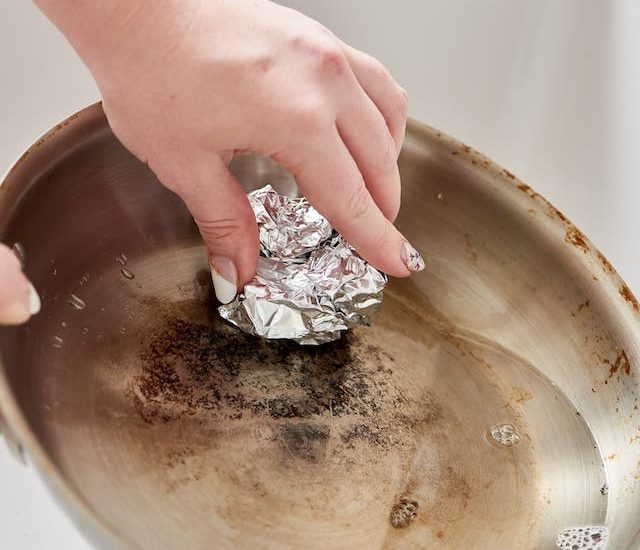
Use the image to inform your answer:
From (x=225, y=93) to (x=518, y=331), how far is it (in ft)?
1.19

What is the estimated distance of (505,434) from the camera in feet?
2.08

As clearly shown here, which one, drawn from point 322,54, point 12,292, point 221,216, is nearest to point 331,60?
point 322,54

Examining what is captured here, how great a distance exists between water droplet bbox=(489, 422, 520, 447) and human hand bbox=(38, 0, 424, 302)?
0.21 meters

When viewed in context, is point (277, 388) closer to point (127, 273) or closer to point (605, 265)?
point (127, 273)

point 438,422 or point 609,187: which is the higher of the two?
point 609,187

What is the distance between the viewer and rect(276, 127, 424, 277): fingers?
0.52 meters

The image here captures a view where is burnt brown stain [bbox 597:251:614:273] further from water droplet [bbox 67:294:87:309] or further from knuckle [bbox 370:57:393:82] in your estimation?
water droplet [bbox 67:294:87:309]

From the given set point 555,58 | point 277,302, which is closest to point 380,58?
point 555,58

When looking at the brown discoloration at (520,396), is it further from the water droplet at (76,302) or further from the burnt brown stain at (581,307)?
the water droplet at (76,302)

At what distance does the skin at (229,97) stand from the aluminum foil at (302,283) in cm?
9

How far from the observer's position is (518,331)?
2.29 feet

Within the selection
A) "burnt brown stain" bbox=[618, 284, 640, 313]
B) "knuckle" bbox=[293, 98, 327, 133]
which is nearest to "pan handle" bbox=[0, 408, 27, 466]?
"knuckle" bbox=[293, 98, 327, 133]

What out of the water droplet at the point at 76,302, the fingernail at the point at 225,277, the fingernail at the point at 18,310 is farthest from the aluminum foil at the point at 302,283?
the fingernail at the point at 18,310

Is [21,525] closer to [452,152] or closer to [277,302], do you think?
[277,302]
